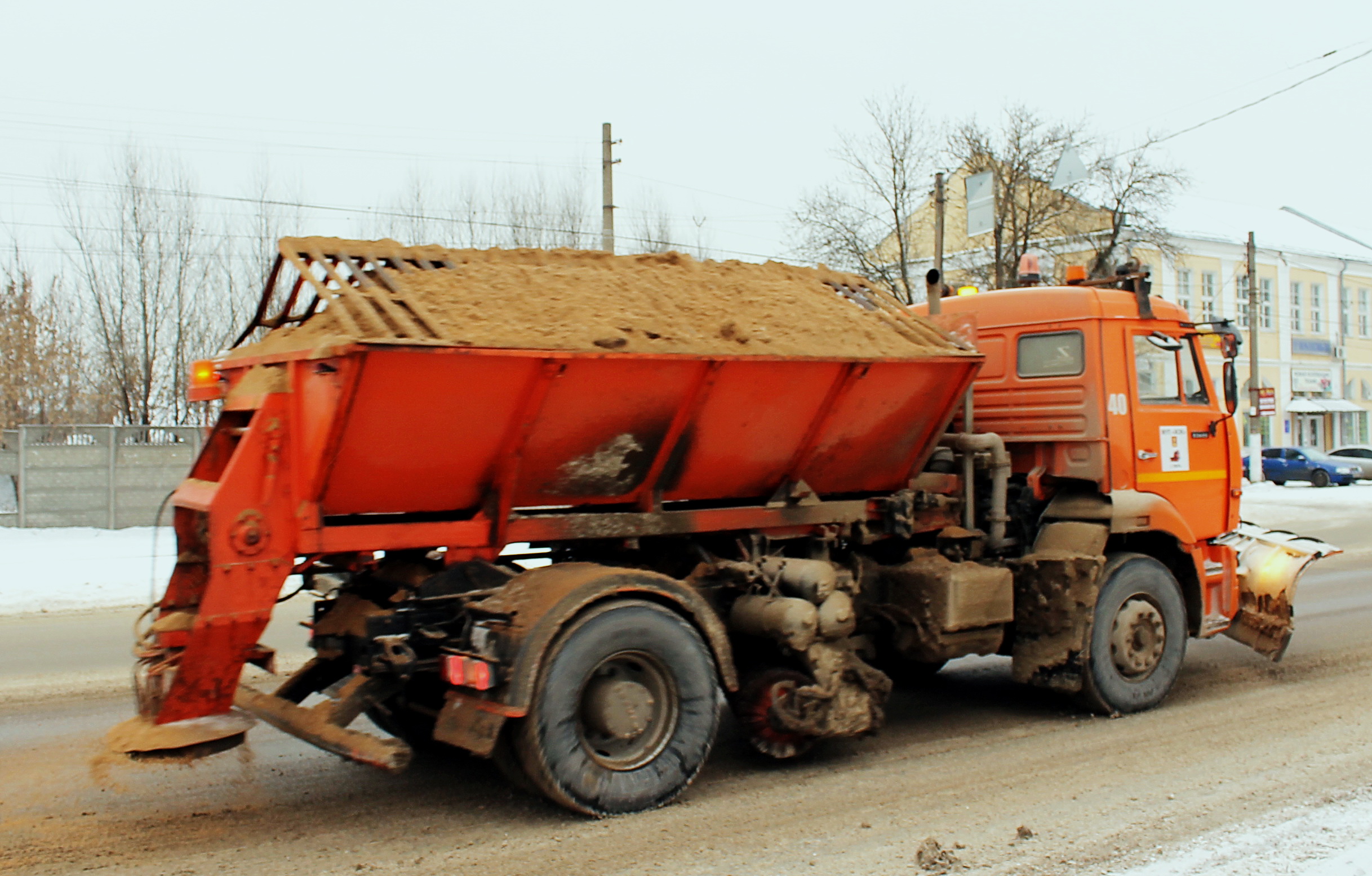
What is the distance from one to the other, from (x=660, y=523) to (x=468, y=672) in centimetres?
124

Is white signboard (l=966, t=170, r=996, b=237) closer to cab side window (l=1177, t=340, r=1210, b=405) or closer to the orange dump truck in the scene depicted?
cab side window (l=1177, t=340, r=1210, b=405)

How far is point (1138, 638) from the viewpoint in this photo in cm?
685

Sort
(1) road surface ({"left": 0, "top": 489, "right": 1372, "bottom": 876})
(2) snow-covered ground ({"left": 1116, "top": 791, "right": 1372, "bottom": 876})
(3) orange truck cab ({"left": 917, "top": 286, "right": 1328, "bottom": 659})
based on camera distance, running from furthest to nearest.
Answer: (3) orange truck cab ({"left": 917, "top": 286, "right": 1328, "bottom": 659}) → (1) road surface ({"left": 0, "top": 489, "right": 1372, "bottom": 876}) → (2) snow-covered ground ({"left": 1116, "top": 791, "right": 1372, "bottom": 876})

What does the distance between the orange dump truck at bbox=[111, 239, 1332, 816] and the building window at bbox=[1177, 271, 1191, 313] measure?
35934mm

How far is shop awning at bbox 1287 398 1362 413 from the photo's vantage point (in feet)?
148

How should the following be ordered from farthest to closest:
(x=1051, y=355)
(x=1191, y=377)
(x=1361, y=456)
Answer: (x=1361, y=456) < (x=1191, y=377) < (x=1051, y=355)

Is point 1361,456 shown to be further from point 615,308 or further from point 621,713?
point 621,713

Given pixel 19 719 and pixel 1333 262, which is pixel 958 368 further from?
pixel 1333 262

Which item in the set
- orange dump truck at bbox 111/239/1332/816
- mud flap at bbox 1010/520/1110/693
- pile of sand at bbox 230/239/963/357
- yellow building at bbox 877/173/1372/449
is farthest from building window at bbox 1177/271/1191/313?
pile of sand at bbox 230/239/963/357

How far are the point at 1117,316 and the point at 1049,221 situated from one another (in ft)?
73.3

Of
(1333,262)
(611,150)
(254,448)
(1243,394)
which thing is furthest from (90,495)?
(1333,262)

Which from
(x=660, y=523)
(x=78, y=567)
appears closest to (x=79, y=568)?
(x=78, y=567)

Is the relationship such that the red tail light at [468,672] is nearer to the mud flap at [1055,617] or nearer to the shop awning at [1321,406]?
the mud flap at [1055,617]

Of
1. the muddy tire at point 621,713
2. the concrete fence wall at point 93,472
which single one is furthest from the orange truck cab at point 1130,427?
the concrete fence wall at point 93,472
